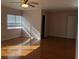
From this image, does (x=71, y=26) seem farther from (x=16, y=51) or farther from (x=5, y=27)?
(x=16, y=51)

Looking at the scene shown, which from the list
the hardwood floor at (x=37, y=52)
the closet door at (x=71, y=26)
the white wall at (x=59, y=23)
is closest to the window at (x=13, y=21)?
the hardwood floor at (x=37, y=52)

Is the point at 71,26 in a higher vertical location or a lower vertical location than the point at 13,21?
lower

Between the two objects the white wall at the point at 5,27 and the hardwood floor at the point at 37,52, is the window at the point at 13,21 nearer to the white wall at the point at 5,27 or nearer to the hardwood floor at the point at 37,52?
the white wall at the point at 5,27

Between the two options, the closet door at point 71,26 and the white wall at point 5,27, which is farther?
the closet door at point 71,26

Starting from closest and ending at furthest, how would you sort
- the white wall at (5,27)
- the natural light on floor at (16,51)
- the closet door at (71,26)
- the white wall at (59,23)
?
the natural light on floor at (16,51) → the white wall at (5,27) → the closet door at (71,26) → the white wall at (59,23)

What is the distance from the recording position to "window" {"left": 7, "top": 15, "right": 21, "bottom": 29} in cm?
946

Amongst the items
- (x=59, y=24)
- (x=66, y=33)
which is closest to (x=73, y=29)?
(x=66, y=33)

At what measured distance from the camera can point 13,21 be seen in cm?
991

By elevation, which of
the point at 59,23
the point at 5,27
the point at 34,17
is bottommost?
the point at 5,27

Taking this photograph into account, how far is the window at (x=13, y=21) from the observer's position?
9.46 meters

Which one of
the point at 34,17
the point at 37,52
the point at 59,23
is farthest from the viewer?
the point at 59,23

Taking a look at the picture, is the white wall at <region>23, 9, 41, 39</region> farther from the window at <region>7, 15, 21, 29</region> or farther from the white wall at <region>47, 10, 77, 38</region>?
the white wall at <region>47, 10, 77, 38</region>

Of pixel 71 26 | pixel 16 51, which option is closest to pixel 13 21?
pixel 16 51

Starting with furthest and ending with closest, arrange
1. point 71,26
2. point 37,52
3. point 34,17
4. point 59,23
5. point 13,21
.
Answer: point 59,23, point 71,26, point 34,17, point 13,21, point 37,52
